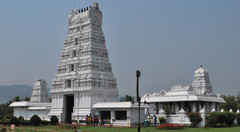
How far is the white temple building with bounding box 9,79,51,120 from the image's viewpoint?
6112 cm

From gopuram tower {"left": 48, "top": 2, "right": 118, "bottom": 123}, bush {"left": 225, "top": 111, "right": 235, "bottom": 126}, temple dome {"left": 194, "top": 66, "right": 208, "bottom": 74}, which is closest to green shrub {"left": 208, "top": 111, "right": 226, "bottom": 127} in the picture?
bush {"left": 225, "top": 111, "right": 235, "bottom": 126}

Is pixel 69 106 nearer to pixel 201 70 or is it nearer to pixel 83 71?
pixel 83 71

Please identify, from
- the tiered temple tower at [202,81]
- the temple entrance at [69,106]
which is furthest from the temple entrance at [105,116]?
the tiered temple tower at [202,81]

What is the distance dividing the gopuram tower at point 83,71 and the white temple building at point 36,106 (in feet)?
19.7

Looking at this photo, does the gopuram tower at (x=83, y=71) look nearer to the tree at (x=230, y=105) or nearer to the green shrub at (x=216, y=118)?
the green shrub at (x=216, y=118)

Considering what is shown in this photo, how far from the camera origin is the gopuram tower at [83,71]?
49.1m

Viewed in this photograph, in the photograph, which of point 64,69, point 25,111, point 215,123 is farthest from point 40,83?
point 215,123

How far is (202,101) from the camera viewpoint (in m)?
51.5

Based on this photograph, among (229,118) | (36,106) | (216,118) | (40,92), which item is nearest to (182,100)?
(229,118)

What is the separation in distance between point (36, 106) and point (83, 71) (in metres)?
22.2

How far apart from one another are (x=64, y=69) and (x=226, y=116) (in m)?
29.8

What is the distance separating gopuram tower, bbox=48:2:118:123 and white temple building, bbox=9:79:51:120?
600cm

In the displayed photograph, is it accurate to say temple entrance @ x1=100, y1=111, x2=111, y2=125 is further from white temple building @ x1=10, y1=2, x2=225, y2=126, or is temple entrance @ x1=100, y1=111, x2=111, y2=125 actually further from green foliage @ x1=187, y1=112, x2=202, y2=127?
green foliage @ x1=187, y1=112, x2=202, y2=127

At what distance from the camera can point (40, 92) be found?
82.6m
